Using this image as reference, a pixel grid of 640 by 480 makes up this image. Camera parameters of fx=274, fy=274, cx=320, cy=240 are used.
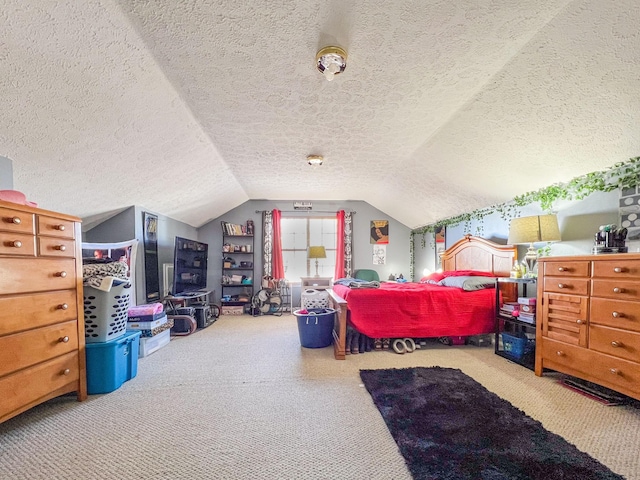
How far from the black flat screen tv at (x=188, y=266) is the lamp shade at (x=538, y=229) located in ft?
14.4

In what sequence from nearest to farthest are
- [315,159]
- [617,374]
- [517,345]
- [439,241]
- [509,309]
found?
[617,374], [517,345], [509,309], [315,159], [439,241]

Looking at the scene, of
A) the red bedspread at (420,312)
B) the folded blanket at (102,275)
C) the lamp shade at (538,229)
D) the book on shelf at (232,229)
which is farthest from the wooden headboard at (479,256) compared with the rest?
the folded blanket at (102,275)

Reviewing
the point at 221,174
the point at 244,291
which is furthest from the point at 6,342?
the point at 244,291

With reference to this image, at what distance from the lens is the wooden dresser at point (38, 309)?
159 cm

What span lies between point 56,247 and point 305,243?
4.77 metres

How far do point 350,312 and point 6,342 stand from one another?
2.63 m

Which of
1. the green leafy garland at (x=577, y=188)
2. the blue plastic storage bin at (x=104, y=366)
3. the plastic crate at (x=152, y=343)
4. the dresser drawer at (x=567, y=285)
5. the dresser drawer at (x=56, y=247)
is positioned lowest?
the plastic crate at (x=152, y=343)

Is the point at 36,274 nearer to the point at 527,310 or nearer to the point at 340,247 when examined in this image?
the point at 527,310

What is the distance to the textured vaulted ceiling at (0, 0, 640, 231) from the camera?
1489 mm

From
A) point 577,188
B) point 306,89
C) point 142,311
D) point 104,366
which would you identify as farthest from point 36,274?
point 577,188

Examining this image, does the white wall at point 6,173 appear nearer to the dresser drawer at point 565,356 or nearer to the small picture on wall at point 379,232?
the dresser drawer at point 565,356

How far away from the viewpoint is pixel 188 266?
14.7 feet

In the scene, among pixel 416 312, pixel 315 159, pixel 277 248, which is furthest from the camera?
pixel 277 248

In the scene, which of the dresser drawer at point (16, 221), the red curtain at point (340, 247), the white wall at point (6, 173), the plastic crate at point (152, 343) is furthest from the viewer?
the red curtain at point (340, 247)
